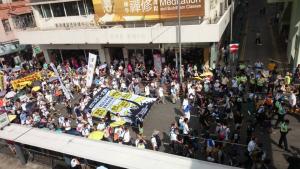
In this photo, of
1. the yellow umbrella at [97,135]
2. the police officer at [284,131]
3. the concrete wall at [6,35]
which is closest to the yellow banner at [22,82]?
the concrete wall at [6,35]

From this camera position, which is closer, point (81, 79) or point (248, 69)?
point (248, 69)

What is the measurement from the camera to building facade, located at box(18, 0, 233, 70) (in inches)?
874

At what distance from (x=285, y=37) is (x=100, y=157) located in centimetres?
2788

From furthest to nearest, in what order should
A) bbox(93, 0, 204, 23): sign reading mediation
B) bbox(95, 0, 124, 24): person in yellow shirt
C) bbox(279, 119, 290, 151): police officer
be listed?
1. bbox(95, 0, 124, 24): person in yellow shirt
2. bbox(93, 0, 204, 23): sign reading mediation
3. bbox(279, 119, 290, 151): police officer

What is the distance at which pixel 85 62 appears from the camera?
30500mm

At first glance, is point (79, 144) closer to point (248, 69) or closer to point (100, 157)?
point (100, 157)

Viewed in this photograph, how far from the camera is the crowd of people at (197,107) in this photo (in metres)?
13.8

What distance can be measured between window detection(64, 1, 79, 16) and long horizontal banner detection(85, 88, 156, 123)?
12.5 m

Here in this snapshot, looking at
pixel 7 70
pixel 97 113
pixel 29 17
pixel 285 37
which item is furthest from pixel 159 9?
pixel 29 17

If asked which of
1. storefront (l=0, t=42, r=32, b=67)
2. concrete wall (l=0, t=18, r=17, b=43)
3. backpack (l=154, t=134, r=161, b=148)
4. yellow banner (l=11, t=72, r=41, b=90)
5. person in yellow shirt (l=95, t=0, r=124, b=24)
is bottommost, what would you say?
backpack (l=154, t=134, r=161, b=148)

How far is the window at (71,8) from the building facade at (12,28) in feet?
33.2

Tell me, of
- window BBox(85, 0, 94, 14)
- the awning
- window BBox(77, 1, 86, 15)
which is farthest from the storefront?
window BBox(85, 0, 94, 14)

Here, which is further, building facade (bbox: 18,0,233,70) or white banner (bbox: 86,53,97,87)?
building facade (bbox: 18,0,233,70)

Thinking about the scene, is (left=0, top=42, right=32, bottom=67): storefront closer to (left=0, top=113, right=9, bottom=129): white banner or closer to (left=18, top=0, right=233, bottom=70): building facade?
(left=18, top=0, right=233, bottom=70): building facade
